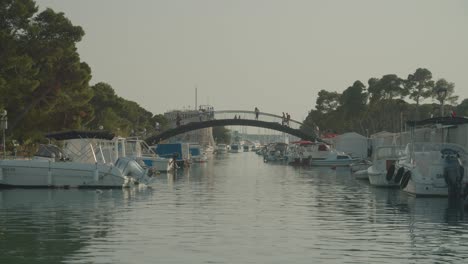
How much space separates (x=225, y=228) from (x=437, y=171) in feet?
51.3

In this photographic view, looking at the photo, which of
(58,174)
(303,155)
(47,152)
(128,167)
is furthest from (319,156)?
(58,174)

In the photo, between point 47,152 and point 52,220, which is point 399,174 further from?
point 52,220

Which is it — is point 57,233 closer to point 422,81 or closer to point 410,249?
point 410,249

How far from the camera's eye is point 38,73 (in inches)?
2547

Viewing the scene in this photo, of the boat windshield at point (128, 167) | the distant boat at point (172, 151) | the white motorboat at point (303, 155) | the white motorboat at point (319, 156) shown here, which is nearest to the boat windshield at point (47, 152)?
the boat windshield at point (128, 167)

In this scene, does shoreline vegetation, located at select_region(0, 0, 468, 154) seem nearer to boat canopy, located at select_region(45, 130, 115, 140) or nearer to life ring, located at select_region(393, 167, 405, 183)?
life ring, located at select_region(393, 167, 405, 183)

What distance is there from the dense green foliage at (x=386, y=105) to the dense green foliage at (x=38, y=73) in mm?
53970

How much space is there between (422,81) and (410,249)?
339ft

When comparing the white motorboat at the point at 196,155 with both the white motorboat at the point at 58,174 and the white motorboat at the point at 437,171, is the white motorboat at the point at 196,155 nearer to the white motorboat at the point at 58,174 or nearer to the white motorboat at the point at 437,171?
the white motorboat at the point at 58,174

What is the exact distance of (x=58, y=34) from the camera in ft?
212

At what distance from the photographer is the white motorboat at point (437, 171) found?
3803cm

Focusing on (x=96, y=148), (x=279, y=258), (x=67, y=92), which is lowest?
(x=279, y=258)

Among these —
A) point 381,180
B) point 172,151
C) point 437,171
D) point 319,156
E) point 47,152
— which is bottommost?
point 381,180

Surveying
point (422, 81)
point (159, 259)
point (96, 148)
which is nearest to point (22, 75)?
point (96, 148)
